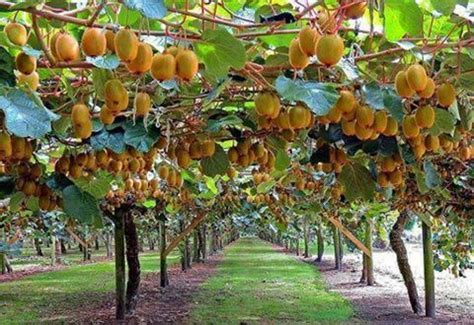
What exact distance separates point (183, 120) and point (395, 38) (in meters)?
1.20

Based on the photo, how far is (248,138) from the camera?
9.38ft

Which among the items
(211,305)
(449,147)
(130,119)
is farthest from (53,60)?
(211,305)

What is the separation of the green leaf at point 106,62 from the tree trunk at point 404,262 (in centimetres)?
972

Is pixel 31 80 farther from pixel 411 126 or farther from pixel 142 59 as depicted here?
pixel 411 126

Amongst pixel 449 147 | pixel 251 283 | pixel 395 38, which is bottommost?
pixel 251 283

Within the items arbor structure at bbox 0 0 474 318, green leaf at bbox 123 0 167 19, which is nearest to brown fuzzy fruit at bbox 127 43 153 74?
arbor structure at bbox 0 0 474 318

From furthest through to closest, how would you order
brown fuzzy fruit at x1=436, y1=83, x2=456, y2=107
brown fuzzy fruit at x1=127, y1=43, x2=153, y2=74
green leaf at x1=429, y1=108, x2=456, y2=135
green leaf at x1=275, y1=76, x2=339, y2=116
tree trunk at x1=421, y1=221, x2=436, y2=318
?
tree trunk at x1=421, y1=221, x2=436, y2=318 → green leaf at x1=429, y1=108, x2=456, y2=135 → brown fuzzy fruit at x1=436, y1=83, x2=456, y2=107 → green leaf at x1=275, y1=76, x2=339, y2=116 → brown fuzzy fruit at x1=127, y1=43, x2=153, y2=74

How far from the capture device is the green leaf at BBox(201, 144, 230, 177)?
117 inches

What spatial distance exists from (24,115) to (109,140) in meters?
0.95

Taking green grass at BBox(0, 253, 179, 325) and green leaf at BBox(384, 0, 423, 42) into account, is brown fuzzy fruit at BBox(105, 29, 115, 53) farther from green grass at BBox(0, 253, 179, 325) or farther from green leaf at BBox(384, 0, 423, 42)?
green grass at BBox(0, 253, 179, 325)

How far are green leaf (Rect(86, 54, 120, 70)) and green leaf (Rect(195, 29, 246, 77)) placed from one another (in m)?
0.25

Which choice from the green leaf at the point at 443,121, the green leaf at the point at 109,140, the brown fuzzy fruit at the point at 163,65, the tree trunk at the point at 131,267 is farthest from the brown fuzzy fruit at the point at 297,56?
the tree trunk at the point at 131,267

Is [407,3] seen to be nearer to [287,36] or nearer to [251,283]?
[287,36]

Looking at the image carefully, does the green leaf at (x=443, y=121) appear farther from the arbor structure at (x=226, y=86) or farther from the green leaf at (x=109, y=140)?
the green leaf at (x=109, y=140)
